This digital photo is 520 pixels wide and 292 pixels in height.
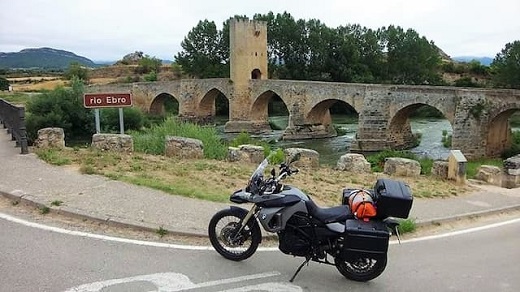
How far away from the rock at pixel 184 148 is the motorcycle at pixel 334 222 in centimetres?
625

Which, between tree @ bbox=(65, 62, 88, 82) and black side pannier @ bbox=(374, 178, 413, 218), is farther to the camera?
tree @ bbox=(65, 62, 88, 82)

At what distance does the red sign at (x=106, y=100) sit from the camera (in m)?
10.6

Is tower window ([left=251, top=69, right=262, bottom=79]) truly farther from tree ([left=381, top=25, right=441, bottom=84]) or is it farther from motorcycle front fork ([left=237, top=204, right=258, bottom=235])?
motorcycle front fork ([left=237, top=204, right=258, bottom=235])

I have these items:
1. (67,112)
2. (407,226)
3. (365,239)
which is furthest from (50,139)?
(67,112)

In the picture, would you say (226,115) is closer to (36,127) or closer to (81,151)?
(36,127)

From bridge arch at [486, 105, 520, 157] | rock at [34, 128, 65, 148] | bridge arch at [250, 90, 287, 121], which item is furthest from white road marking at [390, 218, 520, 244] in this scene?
bridge arch at [250, 90, 287, 121]

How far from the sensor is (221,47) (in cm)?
5922

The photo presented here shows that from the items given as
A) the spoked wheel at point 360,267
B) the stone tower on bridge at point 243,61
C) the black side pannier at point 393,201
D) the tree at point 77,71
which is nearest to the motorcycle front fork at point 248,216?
the spoked wheel at point 360,267

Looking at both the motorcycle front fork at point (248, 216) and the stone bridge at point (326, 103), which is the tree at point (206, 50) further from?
the motorcycle front fork at point (248, 216)

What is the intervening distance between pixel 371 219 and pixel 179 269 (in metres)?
1.72

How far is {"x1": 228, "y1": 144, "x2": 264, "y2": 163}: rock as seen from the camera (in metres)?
11.0

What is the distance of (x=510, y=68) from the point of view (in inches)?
1853

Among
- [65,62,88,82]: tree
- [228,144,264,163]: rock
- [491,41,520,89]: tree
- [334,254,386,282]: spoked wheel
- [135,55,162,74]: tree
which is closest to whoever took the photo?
[334,254,386,282]: spoked wheel

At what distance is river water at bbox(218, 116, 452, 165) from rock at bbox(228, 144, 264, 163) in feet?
44.2
